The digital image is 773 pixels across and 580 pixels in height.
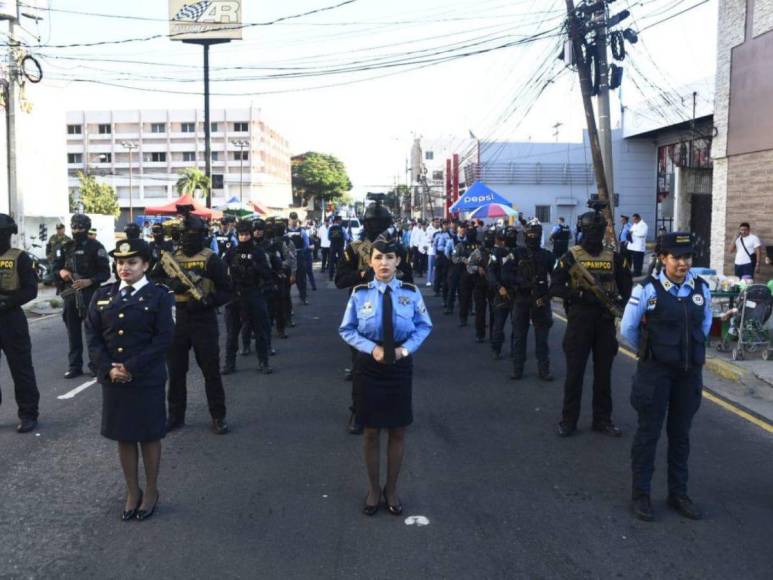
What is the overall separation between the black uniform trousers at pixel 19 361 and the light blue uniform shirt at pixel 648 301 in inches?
213

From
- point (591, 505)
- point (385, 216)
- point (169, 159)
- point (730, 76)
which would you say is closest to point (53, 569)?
point (591, 505)

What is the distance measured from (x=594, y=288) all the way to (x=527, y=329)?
2.37m

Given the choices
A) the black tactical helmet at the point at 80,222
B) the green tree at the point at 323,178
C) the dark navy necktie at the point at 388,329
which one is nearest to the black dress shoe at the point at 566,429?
the dark navy necktie at the point at 388,329

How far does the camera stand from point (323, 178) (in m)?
114

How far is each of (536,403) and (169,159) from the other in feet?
298

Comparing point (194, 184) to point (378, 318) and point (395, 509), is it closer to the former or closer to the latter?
point (378, 318)

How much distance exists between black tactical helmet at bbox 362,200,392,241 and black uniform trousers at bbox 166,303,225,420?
2.00 meters

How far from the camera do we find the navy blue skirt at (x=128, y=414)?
15.5ft

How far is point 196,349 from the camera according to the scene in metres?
6.82

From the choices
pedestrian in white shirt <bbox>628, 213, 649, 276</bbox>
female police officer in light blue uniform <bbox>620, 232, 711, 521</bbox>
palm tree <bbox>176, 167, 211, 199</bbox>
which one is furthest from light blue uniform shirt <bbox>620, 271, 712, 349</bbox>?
palm tree <bbox>176, 167, 211, 199</bbox>

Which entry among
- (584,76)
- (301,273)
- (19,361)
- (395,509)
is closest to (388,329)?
(395,509)

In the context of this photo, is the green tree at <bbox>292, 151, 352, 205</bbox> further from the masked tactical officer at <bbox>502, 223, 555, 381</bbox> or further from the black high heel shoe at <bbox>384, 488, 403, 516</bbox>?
the black high heel shoe at <bbox>384, 488, 403, 516</bbox>

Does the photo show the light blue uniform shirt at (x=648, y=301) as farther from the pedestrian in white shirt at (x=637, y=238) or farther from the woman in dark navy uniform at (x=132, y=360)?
the pedestrian in white shirt at (x=637, y=238)

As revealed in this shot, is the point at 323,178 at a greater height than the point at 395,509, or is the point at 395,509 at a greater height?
the point at 323,178
